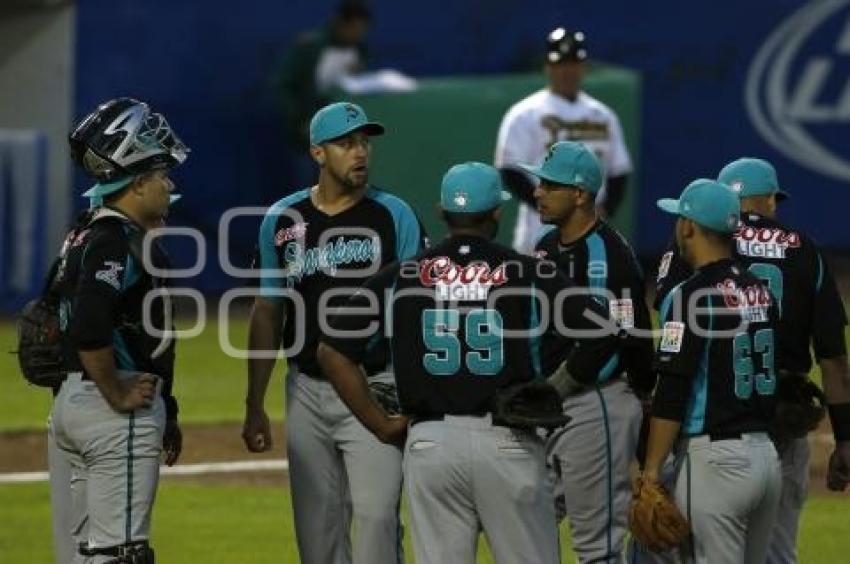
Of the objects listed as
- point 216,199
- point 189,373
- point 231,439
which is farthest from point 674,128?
point 231,439

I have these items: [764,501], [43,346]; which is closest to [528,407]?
[764,501]

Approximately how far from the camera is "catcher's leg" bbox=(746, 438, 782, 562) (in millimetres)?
7438

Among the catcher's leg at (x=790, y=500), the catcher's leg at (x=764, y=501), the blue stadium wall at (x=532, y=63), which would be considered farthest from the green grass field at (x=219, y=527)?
the blue stadium wall at (x=532, y=63)

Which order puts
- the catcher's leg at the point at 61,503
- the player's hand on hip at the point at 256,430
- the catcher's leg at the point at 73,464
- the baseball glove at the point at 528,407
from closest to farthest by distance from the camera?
1. the baseball glove at the point at 528,407
2. the catcher's leg at the point at 73,464
3. the catcher's leg at the point at 61,503
4. the player's hand on hip at the point at 256,430

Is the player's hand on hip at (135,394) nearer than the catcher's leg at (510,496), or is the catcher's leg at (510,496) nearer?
the catcher's leg at (510,496)

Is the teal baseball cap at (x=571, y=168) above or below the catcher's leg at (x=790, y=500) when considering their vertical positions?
above

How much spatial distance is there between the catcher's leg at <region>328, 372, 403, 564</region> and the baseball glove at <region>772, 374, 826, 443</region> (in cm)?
145

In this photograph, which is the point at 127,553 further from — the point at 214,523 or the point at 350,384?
the point at 214,523

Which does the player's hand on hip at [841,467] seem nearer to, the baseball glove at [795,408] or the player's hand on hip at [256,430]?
the baseball glove at [795,408]

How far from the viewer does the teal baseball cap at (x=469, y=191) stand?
24.1ft

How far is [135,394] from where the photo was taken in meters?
7.44

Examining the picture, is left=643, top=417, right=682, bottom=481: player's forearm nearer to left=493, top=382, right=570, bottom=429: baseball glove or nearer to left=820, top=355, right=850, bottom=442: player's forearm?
left=493, top=382, right=570, bottom=429: baseball glove

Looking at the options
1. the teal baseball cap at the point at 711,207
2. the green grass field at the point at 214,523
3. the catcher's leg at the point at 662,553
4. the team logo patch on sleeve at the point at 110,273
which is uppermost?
the teal baseball cap at the point at 711,207

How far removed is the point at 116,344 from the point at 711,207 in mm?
2114
